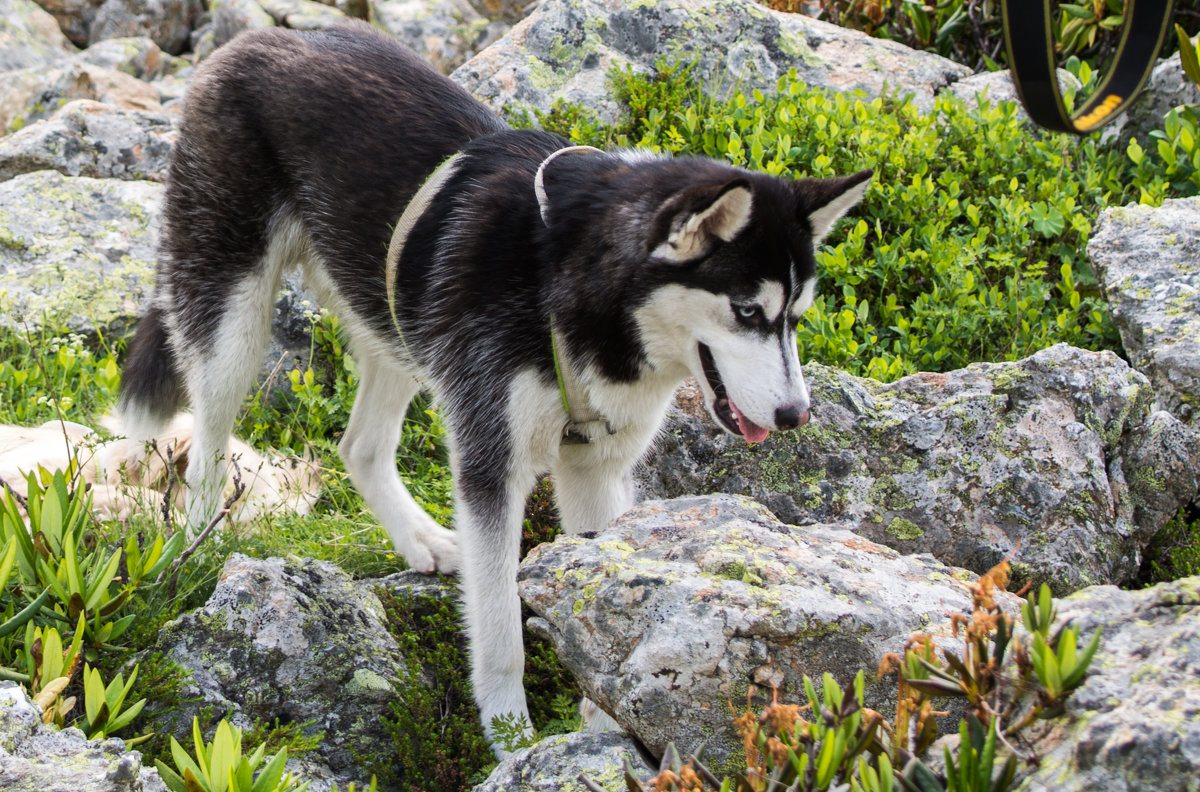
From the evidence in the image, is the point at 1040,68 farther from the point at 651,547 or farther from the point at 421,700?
the point at 421,700

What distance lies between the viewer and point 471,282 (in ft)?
11.8

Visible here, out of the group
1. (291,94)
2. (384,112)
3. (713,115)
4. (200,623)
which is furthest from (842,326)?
(200,623)

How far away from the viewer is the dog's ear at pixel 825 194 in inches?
126

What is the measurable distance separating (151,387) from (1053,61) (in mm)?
Result: 3868

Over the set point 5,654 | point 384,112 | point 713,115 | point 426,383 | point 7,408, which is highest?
point 384,112

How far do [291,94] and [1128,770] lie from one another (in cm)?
370

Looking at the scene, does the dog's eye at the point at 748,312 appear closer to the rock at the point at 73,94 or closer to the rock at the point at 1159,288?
the rock at the point at 1159,288

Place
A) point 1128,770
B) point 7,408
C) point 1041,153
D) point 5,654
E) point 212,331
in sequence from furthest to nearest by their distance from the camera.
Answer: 1. point 1041,153
2. point 7,408
3. point 212,331
4. point 5,654
5. point 1128,770

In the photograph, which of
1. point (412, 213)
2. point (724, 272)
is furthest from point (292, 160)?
point (724, 272)

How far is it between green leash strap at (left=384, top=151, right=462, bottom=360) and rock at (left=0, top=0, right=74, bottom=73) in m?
11.9

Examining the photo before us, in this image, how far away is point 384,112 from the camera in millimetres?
4000

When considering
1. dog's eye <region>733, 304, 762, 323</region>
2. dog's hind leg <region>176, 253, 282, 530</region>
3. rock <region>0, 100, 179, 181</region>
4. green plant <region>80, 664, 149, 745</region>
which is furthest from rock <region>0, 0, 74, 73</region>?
dog's eye <region>733, 304, 762, 323</region>

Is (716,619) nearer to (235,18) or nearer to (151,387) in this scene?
(151,387)

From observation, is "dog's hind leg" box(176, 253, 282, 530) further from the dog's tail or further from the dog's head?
the dog's head
